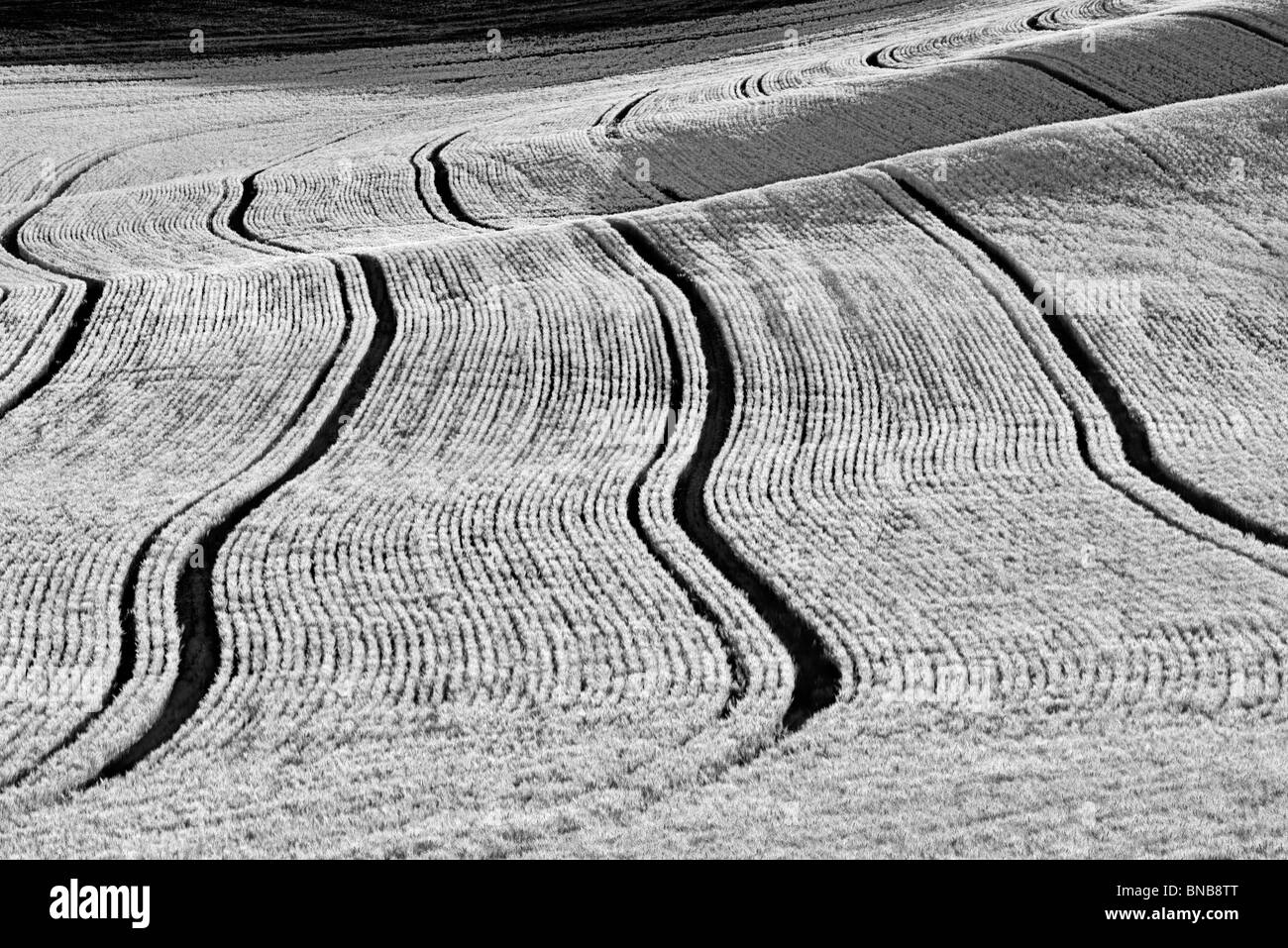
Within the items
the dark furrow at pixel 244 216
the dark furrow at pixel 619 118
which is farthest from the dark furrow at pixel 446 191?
the dark furrow at pixel 619 118

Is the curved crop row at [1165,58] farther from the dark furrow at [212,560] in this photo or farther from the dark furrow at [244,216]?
the dark furrow at [212,560]

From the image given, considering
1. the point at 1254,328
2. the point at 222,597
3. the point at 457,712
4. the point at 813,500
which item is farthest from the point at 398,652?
the point at 1254,328

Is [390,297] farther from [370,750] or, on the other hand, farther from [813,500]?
[370,750]

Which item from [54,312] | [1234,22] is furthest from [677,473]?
[1234,22]

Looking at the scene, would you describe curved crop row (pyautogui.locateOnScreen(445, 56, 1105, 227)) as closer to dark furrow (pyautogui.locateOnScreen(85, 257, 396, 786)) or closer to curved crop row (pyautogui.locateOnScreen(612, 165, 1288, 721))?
curved crop row (pyautogui.locateOnScreen(612, 165, 1288, 721))

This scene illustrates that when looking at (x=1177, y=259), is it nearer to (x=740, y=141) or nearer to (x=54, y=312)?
(x=740, y=141)

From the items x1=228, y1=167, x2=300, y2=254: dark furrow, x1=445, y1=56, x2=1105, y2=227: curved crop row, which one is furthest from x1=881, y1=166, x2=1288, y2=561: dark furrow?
x1=228, y1=167, x2=300, y2=254: dark furrow

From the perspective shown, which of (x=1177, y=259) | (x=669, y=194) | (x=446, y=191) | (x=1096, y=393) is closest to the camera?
(x=1096, y=393)
